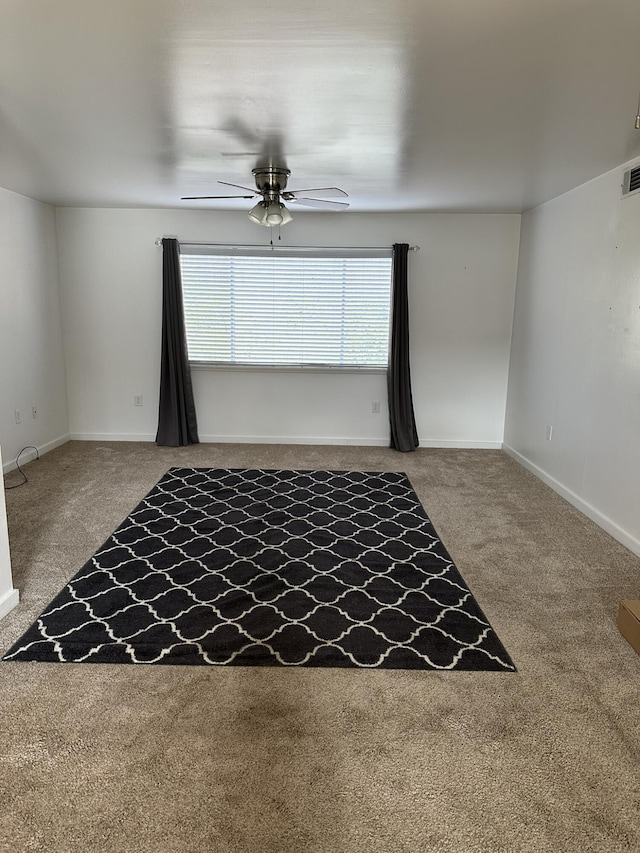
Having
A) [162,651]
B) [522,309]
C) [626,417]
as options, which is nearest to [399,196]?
[522,309]

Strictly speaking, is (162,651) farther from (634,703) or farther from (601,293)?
(601,293)

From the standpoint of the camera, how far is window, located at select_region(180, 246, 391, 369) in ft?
17.9

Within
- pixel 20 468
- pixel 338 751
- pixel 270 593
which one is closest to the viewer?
pixel 338 751

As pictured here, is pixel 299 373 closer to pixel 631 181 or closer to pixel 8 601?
pixel 631 181

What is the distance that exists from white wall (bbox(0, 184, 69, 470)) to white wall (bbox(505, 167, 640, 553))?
4.56 m

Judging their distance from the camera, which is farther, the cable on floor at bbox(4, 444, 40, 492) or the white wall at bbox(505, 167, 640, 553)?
the cable on floor at bbox(4, 444, 40, 492)

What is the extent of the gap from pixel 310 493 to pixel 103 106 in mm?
2834

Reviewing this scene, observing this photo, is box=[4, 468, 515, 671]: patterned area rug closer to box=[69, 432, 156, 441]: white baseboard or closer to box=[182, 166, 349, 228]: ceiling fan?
box=[69, 432, 156, 441]: white baseboard

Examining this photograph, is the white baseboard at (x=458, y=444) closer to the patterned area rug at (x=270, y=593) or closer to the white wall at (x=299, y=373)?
the white wall at (x=299, y=373)

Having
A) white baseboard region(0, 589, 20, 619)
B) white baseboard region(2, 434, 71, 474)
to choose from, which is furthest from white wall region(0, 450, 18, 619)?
white baseboard region(2, 434, 71, 474)

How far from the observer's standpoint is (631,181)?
3.35m

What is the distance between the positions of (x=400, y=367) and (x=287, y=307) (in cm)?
130

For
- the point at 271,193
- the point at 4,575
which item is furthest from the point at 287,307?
the point at 4,575

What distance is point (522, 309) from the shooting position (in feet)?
17.2
